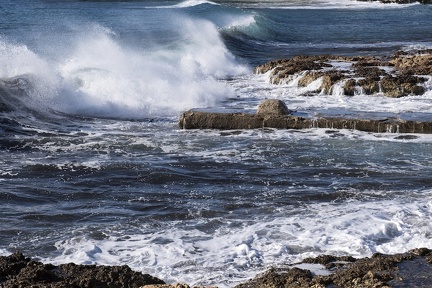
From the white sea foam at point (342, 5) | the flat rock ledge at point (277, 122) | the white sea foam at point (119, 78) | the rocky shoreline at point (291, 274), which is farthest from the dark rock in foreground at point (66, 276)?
the white sea foam at point (342, 5)

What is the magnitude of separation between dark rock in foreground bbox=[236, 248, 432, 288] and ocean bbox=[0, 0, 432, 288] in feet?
1.57

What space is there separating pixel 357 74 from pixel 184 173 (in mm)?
10096

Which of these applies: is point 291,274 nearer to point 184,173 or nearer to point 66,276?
point 66,276

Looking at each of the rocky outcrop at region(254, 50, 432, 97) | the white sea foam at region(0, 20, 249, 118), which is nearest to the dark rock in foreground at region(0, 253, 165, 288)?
the white sea foam at region(0, 20, 249, 118)

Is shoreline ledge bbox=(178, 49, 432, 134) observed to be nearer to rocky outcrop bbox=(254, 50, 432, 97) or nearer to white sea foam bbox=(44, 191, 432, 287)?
rocky outcrop bbox=(254, 50, 432, 97)

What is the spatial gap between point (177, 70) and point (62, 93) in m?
5.29

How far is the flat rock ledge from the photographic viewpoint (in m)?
15.1

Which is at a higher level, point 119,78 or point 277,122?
point 119,78

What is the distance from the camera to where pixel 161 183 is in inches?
464

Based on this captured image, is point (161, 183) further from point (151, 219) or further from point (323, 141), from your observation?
point (323, 141)

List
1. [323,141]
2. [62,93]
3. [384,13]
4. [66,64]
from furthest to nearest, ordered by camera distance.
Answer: [384,13] → [66,64] → [62,93] → [323,141]

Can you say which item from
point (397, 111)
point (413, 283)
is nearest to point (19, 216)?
point (413, 283)

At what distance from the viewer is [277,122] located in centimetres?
1559

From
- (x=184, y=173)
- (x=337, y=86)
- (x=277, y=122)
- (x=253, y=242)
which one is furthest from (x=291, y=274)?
(x=337, y=86)
